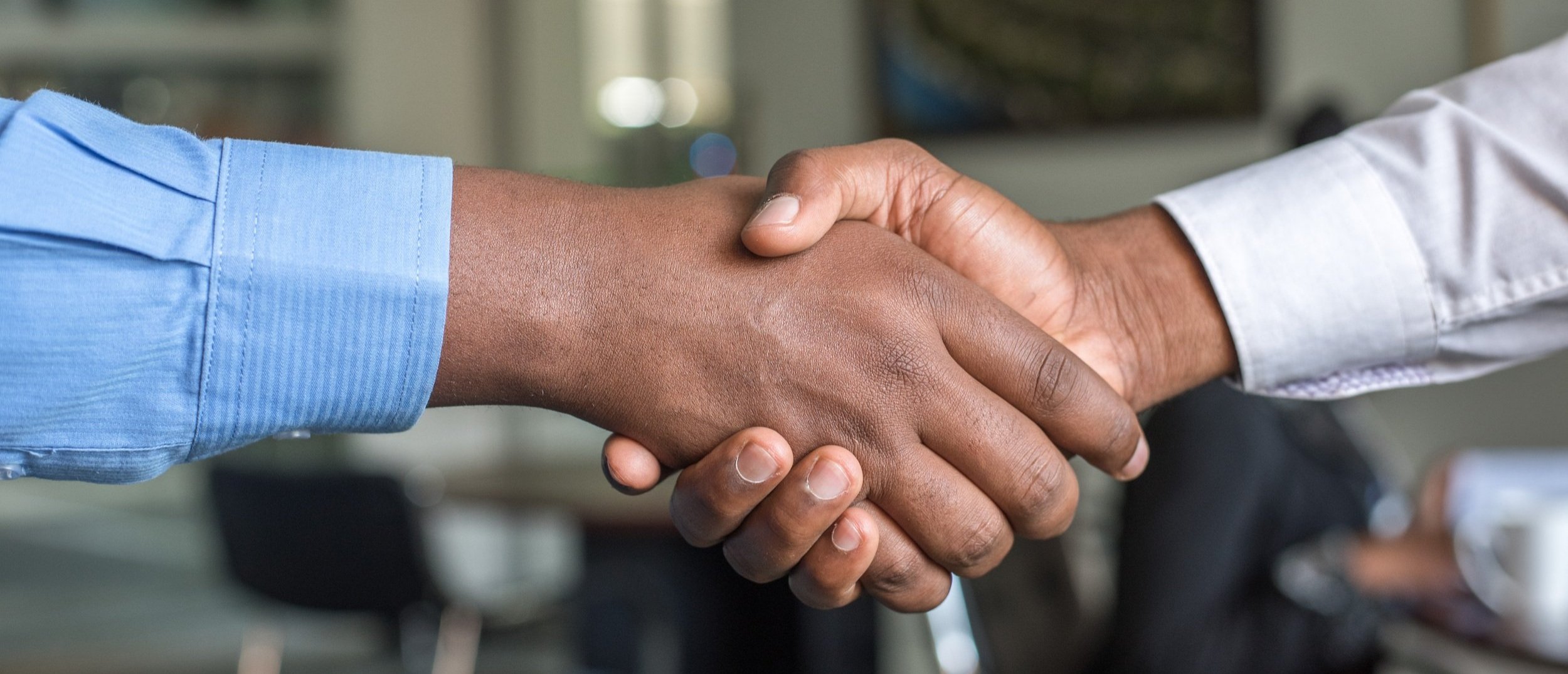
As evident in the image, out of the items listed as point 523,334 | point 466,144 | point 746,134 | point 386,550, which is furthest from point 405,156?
point 466,144

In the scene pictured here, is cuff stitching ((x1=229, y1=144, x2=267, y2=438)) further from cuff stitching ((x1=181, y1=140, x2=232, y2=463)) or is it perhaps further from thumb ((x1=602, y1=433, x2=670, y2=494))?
thumb ((x1=602, y1=433, x2=670, y2=494))

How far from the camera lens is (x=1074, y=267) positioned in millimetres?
1110

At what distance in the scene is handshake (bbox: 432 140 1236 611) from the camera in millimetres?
902

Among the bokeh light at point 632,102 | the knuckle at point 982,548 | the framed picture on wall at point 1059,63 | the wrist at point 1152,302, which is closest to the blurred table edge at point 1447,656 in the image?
the wrist at point 1152,302

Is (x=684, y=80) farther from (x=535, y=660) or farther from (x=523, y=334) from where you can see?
(x=523, y=334)

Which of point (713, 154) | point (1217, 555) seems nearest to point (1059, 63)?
point (713, 154)

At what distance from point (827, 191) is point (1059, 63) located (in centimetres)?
247

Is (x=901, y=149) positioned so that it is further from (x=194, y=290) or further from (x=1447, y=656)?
(x=1447, y=656)

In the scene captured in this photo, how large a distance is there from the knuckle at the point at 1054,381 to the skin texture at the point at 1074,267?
0.34 feet

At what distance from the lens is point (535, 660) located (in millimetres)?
4254

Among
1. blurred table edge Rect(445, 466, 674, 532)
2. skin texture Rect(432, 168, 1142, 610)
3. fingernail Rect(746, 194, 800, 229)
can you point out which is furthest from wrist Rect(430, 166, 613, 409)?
blurred table edge Rect(445, 466, 674, 532)

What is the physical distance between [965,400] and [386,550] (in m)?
1.99

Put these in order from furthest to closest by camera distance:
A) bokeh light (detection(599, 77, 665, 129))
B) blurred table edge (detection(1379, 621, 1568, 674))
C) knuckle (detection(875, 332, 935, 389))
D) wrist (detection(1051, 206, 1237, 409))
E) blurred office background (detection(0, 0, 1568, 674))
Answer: bokeh light (detection(599, 77, 665, 129)) < blurred office background (detection(0, 0, 1568, 674)) < blurred table edge (detection(1379, 621, 1568, 674)) < wrist (detection(1051, 206, 1237, 409)) < knuckle (detection(875, 332, 935, 389))

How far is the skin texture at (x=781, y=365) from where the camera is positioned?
895 millimetres
